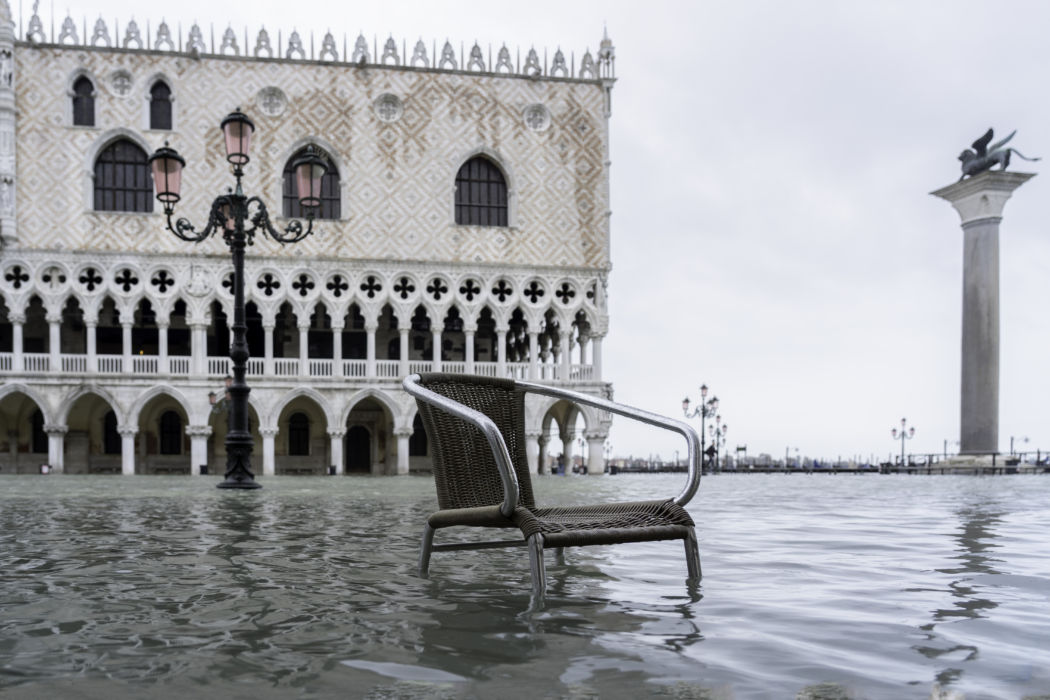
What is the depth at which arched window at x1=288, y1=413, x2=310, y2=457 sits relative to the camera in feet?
102

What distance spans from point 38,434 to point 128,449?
396 cm

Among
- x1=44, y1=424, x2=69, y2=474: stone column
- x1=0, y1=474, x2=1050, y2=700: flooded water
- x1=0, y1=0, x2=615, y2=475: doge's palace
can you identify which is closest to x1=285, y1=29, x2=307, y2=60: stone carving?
x1=0, y1=0, x2=615, y2=475: doge's palace

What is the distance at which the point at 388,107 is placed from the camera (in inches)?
1173

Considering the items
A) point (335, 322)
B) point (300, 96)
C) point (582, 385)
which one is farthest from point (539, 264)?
Answer: point (300, 96)

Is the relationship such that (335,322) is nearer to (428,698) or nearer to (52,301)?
(52,301)

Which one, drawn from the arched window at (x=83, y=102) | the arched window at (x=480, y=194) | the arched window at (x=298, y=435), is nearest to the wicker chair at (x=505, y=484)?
the arched window at (x=480, y=194)

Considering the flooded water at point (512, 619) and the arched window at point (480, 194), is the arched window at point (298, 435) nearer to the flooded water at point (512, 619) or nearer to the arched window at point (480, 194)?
the arched window at point (480, 194)

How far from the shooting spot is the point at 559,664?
2.30 meters

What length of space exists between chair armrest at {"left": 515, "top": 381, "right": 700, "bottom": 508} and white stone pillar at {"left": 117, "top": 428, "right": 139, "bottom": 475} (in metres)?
26.0

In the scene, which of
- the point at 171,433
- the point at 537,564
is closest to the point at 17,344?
the point at 171,433

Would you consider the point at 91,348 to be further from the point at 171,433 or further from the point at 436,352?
the point at 436,352

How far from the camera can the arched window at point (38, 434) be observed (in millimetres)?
Answer: 29656

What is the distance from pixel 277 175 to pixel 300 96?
243 centimetres

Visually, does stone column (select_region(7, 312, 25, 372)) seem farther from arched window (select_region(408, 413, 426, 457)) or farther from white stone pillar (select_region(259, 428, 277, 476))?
arched window (select_region(408, 413, 426, 457))
